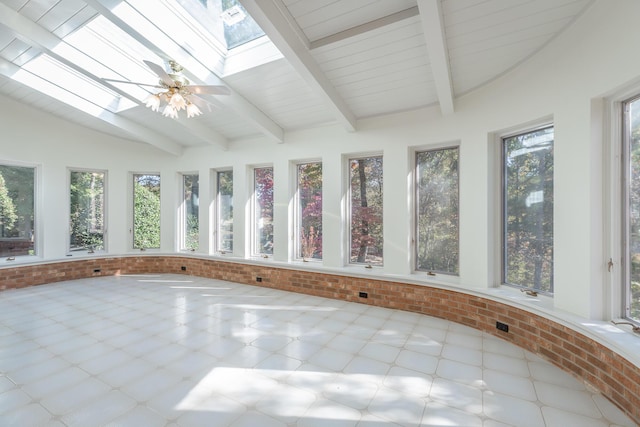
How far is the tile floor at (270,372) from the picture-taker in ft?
6.14

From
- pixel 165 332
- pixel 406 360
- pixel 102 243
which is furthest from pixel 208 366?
pixel 102 243

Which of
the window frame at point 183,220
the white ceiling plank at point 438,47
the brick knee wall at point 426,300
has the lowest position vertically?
the brick knee wall at point 426,300

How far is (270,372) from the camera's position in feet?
7.79

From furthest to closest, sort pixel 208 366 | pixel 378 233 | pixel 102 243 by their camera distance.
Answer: pixel 102 243 < pixel 378 233 < pixel 208 366

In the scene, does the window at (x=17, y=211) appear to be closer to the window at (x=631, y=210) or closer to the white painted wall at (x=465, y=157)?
the white painted wall at (x=465, y=157)

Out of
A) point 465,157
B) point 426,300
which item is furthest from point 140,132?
Result: point 426,300

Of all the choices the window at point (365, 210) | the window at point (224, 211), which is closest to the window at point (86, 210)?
the window at point (224, 211)

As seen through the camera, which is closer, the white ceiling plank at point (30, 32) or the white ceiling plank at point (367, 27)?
the white ceiling plank at point (367, 27)

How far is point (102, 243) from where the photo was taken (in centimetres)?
596

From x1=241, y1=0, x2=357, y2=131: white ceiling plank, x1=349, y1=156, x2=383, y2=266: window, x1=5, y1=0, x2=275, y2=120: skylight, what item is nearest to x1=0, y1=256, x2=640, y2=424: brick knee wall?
x1=349, y1=156, x2=383, y2=266: window

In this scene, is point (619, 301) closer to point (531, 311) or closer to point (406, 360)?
point (531, 311)

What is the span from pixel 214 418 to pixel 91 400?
95 cm

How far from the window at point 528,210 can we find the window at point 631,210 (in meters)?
0.63

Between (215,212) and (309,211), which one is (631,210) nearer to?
(309,211)
